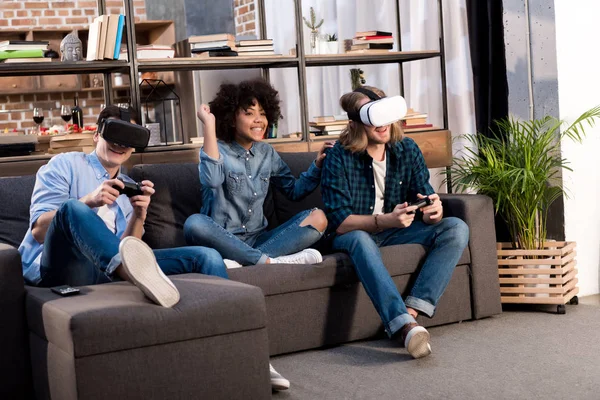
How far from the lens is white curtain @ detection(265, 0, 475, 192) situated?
483 centimetres

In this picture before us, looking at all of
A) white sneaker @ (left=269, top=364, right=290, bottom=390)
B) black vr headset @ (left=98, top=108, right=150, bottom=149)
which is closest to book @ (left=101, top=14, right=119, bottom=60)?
black vr headset @ (left=98, top=108, right=150, bottom=149)

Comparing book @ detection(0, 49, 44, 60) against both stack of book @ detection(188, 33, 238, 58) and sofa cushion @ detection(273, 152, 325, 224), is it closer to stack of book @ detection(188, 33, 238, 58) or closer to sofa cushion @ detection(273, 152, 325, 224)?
stack of book @ detection(188, 33, 238, 58)

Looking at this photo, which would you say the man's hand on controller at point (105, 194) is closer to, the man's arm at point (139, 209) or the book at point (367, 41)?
the man's arm at point (139, 209)

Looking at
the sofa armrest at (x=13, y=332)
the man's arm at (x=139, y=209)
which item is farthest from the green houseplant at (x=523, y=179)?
the sofa armrest at (x=13, y=332)

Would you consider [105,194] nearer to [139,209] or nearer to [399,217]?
[139,209]

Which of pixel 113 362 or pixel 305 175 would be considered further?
pixel 305 175

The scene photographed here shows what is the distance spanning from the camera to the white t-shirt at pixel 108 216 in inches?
119

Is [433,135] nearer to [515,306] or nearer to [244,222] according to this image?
[515,306]

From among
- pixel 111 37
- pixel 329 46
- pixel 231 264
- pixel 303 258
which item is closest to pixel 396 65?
pixel 329 46

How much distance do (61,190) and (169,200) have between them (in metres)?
0.61

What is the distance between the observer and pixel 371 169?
345 centimetres

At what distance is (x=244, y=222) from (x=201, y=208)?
18cm

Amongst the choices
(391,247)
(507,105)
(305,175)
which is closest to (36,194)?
(305,175)

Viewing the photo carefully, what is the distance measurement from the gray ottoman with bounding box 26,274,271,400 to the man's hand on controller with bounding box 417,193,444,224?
1.11m
